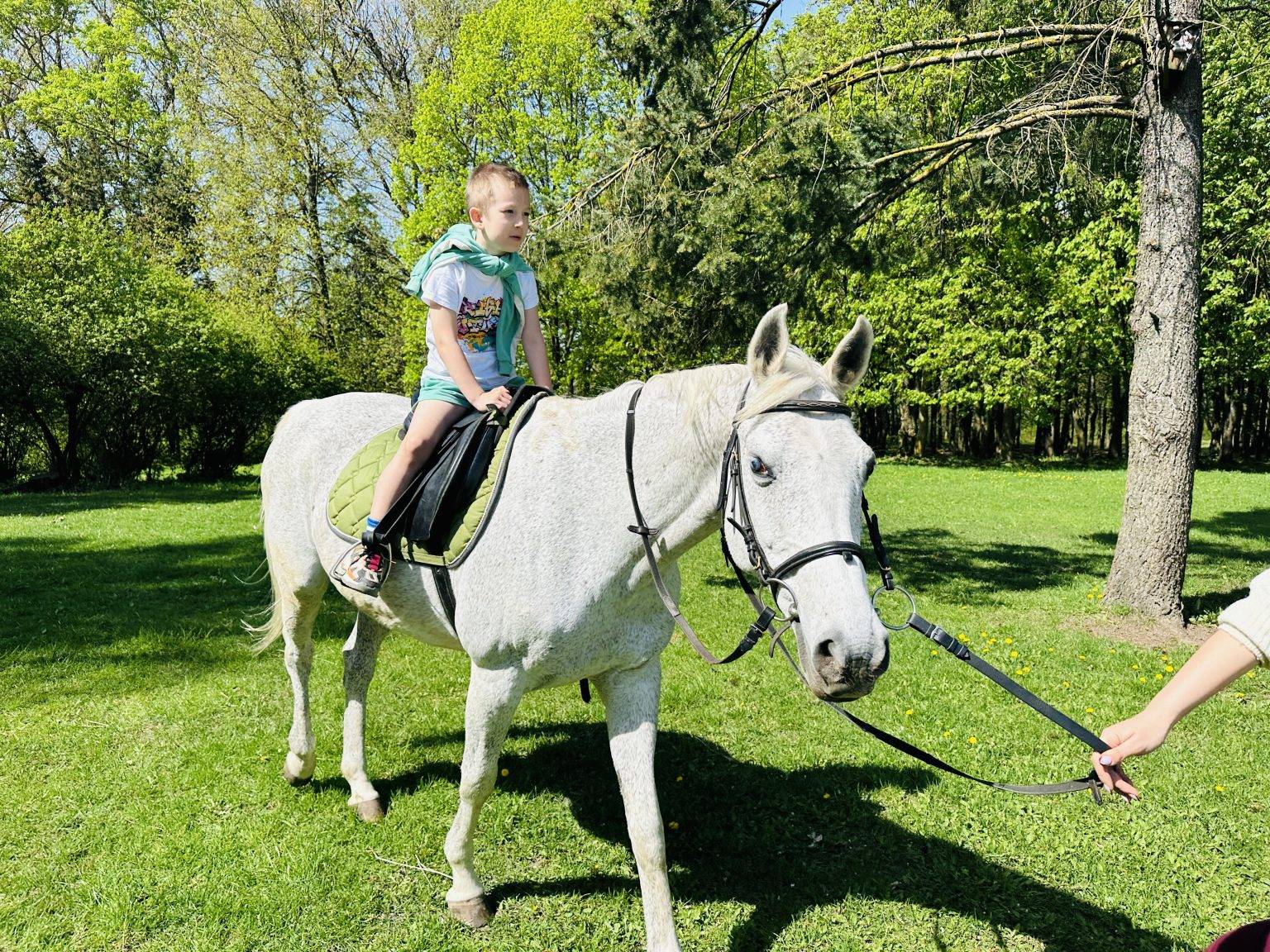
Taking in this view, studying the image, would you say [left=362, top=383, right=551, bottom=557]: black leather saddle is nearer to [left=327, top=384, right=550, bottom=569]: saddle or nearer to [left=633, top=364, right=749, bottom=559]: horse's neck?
[left=327, top=384, right=550, bottom=569]: saddle

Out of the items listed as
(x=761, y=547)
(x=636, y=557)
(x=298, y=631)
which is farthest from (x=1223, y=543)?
(x=298, y=631)

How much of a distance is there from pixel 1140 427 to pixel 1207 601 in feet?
9.33

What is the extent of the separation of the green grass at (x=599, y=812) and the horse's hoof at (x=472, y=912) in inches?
2.2

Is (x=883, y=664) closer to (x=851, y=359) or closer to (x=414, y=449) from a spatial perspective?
(x=851, y=359)

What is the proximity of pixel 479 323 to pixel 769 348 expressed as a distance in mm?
1528

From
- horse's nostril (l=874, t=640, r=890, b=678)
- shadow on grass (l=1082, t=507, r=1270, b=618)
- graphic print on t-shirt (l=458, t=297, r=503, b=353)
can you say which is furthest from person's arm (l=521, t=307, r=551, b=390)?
shadow on grass (l=1082, t=507, r=1270, b=618)

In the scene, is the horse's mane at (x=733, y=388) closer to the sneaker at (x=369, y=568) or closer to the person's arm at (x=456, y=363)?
the person's arm at (x=456, y=363)

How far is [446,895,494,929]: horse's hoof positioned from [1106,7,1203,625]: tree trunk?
7.48 m

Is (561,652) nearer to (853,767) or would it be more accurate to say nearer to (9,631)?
(853,767)

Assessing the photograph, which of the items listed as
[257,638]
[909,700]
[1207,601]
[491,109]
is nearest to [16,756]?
[257,638]

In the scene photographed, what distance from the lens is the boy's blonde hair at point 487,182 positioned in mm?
3186

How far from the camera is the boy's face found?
318cm

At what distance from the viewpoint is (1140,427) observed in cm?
762

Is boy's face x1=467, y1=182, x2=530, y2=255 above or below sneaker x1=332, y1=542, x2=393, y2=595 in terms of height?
above
